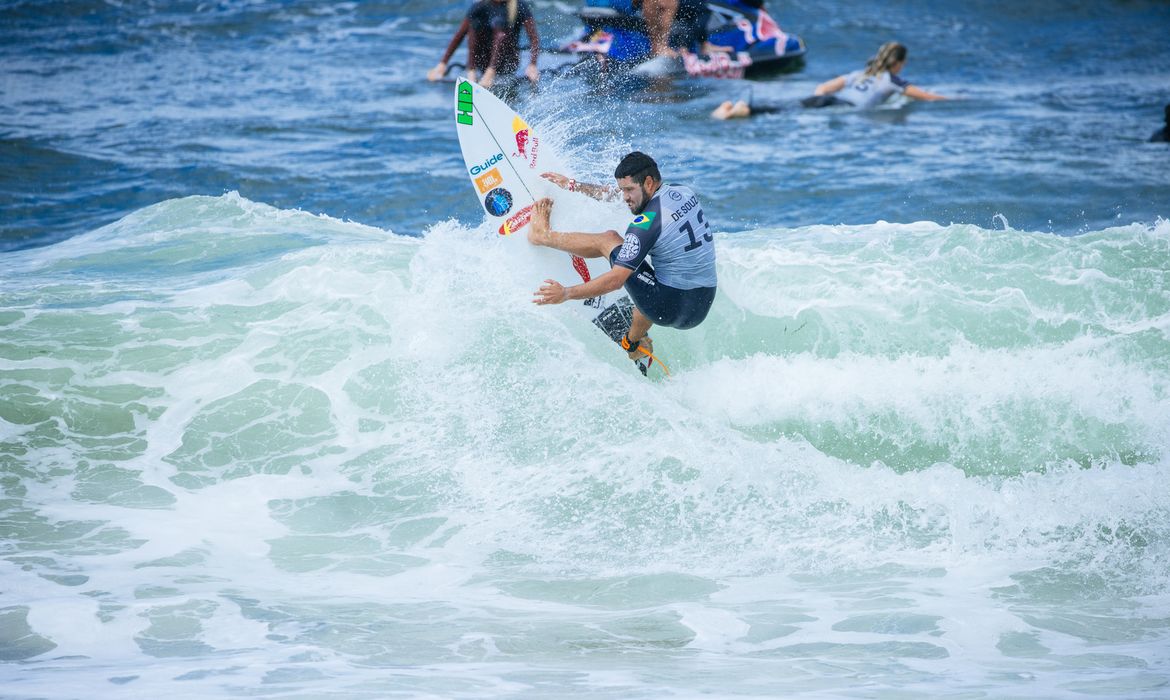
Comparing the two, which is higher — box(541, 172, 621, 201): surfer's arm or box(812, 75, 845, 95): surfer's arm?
box(812, 75, 845, 95): surfer's arm

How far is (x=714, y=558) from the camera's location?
5.74 m

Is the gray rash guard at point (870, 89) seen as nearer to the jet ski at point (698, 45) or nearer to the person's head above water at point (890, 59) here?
the person's head above water at point (890, 59)

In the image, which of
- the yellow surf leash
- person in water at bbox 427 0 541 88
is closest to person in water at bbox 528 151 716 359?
the yellow surf leash

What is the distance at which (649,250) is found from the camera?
6.53 meters

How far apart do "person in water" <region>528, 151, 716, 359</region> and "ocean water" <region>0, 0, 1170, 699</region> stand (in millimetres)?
511

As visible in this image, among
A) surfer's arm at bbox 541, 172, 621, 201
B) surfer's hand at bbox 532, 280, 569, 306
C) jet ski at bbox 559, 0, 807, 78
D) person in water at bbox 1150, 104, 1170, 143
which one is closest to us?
surfer's hand at bbox 532, 280, 569, 306

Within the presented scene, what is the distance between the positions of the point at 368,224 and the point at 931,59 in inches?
462

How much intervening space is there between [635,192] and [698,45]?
1128cm

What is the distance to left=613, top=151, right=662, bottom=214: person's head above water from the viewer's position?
253 inches

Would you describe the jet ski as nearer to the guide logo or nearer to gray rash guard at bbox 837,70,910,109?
gray rash guard at bbox 837,70,910,109

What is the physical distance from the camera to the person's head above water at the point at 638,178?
6.43 meters

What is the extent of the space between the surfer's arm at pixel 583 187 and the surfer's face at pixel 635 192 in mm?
698

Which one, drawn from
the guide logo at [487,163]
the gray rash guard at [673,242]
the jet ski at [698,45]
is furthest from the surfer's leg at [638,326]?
the jet ski at [698,45]

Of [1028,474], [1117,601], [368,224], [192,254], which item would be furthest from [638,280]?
[368,224]
